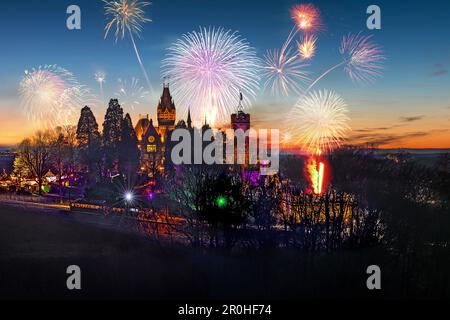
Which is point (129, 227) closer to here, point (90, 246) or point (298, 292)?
point (90, 246)

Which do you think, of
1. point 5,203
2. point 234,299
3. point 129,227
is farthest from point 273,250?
point 5,203

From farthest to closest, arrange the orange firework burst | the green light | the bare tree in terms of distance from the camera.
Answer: the bare tree → the orange firework burst → the green light

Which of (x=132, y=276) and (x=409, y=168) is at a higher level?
(x=409, y=168)

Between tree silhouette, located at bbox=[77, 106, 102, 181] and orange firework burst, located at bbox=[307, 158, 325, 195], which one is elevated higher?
tree silhouette, located at bbox=[77, 106, 102, 181]

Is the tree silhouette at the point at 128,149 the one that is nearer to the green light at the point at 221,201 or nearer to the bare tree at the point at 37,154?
the bare tree at the point at 37,154

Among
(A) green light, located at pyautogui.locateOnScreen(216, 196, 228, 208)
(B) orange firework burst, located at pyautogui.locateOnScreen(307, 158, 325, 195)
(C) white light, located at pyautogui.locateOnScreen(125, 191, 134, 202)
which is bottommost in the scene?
(C) white light, located at pyautogui.locateOnScreen(125, 191, 134, 202)

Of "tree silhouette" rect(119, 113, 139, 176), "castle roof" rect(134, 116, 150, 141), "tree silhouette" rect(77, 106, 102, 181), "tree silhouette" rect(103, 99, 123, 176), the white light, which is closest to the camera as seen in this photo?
the white light

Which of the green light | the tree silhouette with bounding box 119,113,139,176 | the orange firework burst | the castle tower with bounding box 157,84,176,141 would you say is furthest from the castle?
the green light

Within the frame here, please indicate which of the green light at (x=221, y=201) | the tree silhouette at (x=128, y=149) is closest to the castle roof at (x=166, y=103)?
the tree silhouette at (x=128, y=149)

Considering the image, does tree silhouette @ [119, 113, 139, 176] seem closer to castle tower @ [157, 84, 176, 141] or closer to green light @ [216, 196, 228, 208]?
green light @ [216, 196, 228, 208]

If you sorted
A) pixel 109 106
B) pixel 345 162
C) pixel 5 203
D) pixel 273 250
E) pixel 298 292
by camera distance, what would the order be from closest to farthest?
pixel 298 292 → pixel 273 250 → pixel 5 203 → pixel 345 162 → pixel 109 106
